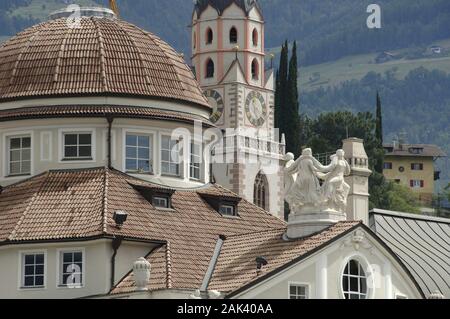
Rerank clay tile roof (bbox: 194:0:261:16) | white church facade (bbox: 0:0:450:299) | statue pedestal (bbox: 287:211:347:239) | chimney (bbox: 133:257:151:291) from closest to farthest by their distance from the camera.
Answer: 1. white church facade (bbox: 0:0:450:299)
2. chimney (bbox: 133:257:151:291)
3. statue pedestal (bbox: 287:211:347:239)
4. clay tile roof (bbox: 194:0:261:16)

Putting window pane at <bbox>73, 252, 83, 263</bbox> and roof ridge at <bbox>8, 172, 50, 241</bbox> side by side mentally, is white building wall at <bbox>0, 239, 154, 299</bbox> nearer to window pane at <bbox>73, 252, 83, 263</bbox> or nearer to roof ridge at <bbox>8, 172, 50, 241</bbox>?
window pane at <bbox>73, 252, 83, 263</bbox>

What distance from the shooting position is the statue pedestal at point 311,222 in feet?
249

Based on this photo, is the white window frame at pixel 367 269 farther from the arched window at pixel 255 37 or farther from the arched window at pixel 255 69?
the arched window at pixel 255 37

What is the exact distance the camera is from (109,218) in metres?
79.3

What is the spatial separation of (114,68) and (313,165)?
42.3 feet

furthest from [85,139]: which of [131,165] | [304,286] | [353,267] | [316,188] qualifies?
[353,267]

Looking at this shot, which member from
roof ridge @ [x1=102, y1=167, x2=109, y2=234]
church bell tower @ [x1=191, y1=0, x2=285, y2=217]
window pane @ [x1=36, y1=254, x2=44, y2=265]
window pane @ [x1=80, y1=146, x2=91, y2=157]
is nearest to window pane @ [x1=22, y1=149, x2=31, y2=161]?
window pane @ [x1=80, y1=146, x2=91, y2=157]

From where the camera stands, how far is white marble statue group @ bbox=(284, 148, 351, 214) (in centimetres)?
7638

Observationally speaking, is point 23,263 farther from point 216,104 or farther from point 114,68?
point 216,104

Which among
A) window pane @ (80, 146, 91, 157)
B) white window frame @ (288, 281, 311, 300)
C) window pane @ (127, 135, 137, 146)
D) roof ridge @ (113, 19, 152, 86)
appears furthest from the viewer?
roof ridge @ (113, 19, 152, 86)

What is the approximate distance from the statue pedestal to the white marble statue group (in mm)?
181
